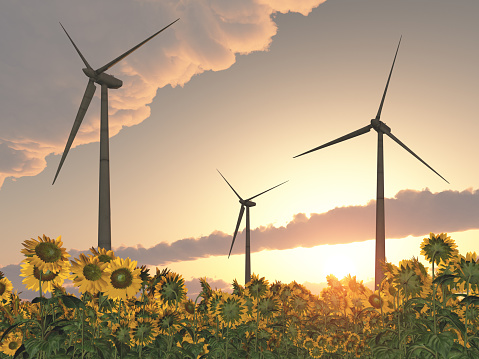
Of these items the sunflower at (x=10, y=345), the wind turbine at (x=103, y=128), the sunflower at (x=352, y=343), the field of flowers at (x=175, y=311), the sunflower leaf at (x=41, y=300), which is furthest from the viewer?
the wind turbine at (x=103, y=128)

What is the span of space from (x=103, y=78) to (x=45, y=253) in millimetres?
25554

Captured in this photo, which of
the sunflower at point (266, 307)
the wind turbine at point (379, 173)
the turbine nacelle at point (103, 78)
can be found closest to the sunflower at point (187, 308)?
the sunflower at point (266, 307)

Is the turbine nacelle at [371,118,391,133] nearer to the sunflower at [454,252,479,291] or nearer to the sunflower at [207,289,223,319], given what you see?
the sunflower at [207,289,223,319]

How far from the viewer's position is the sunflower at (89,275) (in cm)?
615

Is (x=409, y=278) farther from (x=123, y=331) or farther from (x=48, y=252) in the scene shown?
(x=48, y=252)

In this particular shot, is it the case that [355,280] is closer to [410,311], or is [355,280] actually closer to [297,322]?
[297,322]

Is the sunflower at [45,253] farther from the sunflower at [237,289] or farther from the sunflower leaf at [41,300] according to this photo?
the sunflower at [237,289]

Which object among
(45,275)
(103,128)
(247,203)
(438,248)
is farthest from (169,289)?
(247,203)

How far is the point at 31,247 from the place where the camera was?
595 cm

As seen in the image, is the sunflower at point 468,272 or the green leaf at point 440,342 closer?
the green leaf at point 440,342

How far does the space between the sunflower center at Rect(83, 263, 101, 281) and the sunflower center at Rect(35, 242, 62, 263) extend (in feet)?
1.33

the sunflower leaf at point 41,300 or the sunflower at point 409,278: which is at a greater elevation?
the sunflower at point 409,278

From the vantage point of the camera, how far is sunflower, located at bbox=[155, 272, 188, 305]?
7.20 m

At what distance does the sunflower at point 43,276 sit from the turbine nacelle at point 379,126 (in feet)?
89.9
